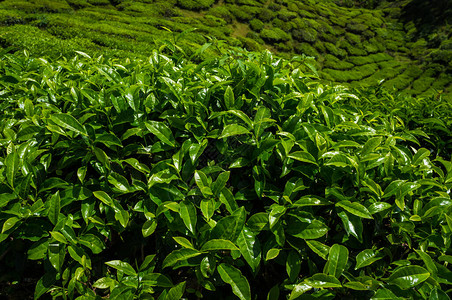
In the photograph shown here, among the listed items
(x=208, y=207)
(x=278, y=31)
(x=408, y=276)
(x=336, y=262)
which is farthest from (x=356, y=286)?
(x=278, y=31)

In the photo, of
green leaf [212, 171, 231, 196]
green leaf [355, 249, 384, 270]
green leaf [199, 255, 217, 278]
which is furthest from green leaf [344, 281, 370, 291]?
green leaf [212, 171, 231, 196]

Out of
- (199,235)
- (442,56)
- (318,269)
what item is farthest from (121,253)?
(442,56)

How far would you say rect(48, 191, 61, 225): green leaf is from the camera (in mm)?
1195

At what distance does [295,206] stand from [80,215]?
93cm

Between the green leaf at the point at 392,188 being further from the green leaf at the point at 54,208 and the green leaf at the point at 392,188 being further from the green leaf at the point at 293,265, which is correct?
the green leaf at the point at 54,208

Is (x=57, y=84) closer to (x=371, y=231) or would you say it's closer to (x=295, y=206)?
(x=295, y=206)

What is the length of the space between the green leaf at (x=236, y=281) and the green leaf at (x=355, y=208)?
0.47m

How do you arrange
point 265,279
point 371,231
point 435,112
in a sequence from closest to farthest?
1. point 371,231
2. point 265,279
3. point 435,112

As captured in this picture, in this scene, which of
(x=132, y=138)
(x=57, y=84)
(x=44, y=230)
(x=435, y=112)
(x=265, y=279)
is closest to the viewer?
(x=44, y=230)

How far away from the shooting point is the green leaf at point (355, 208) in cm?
113

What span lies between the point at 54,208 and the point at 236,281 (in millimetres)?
781

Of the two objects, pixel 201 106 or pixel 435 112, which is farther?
pixel 435 112

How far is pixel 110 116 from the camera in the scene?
1.52 metres

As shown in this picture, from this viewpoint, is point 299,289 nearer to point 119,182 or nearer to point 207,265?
point 207,265
